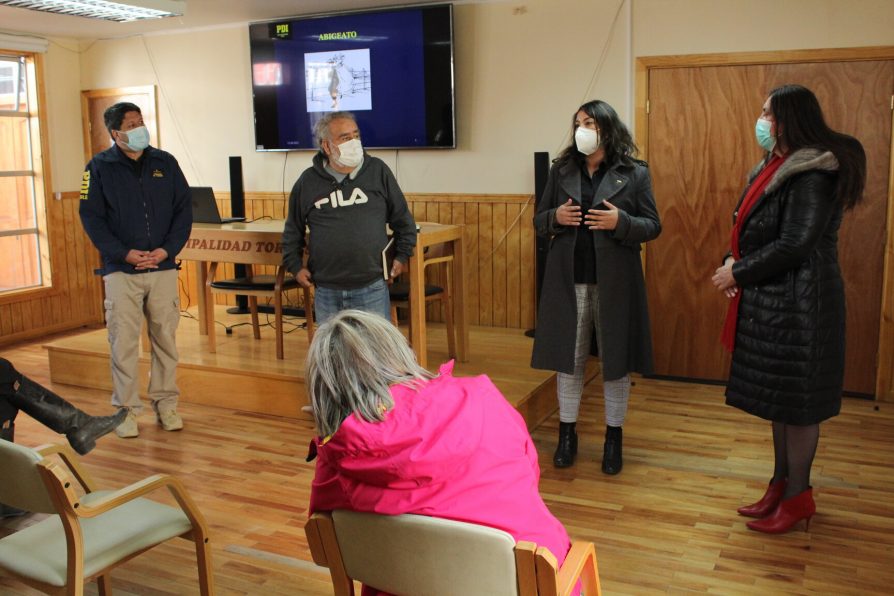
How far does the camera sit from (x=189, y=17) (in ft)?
20.1

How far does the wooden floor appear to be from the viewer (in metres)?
2.85

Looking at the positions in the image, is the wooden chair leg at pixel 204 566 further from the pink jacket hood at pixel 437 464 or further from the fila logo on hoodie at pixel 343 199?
the fila logo on hoodie at pixel 343 199

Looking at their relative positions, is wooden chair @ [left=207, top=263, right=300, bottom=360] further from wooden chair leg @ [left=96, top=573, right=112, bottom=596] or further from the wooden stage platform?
wooden chair leg @ [left=96, top=573, right=112, bottom=596]

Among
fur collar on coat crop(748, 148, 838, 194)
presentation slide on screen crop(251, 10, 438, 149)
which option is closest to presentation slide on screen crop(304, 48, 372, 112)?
presentation slide on screen crop(251, 10, 438, 149)

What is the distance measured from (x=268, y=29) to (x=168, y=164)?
7.53ft

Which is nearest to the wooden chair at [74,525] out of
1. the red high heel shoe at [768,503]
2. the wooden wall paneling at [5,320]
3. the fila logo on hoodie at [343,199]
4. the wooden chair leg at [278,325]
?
the fila logo on hoodie at [343,199]

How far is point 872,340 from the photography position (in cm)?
473

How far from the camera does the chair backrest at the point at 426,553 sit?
62.6 inches

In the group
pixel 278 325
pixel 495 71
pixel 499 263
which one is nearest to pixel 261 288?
pixel 278 325

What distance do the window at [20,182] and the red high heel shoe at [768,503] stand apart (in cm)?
555

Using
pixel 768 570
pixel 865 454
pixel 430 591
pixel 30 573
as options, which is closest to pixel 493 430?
pixel 430 591

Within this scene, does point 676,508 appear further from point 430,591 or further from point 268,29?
point 268,29

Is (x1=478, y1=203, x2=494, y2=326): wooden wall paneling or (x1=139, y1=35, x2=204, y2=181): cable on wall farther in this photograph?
(x1=139, y1=35, x2=204, y2=181): cable on wall

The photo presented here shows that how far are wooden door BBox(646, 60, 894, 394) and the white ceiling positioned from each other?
1.75m
